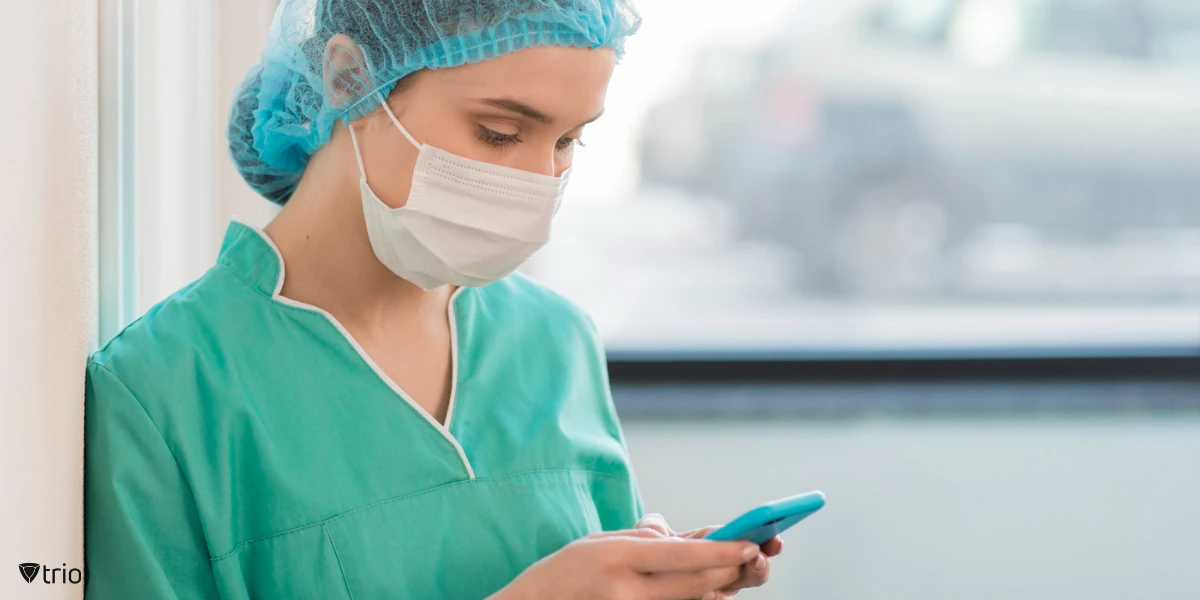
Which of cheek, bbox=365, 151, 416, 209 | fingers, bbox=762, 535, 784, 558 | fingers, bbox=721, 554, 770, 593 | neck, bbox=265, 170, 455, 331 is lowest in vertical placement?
fingers, bbox=721, 554, 770, 593

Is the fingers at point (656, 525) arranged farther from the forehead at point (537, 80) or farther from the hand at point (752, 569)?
the forehead at point (537, 80)

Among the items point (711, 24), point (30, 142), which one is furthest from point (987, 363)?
point (30, 142)

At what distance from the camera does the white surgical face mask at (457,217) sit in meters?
1.01

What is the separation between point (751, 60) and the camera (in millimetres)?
2326

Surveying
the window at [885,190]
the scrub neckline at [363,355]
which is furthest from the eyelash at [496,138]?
the window at [885,190]

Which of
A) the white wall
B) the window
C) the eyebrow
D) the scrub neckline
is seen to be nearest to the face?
the eyebrow

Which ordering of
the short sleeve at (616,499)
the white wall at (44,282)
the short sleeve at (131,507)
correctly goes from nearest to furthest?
the white wall at (44,282), the short sleeve at (131,507), the short sleeve at (616,499)

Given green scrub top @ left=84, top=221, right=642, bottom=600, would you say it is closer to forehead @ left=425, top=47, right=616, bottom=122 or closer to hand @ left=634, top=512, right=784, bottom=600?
hand @ left=634, top=512, right=784, bottom=600

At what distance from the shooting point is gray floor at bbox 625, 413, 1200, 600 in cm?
225

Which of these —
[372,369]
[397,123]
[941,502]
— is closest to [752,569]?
[372,369]

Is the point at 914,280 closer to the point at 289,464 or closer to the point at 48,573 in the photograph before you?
the point at 289,464

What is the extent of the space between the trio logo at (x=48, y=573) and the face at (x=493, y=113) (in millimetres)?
435

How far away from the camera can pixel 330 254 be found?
1068 millimetres

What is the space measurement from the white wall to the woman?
0.05 m
